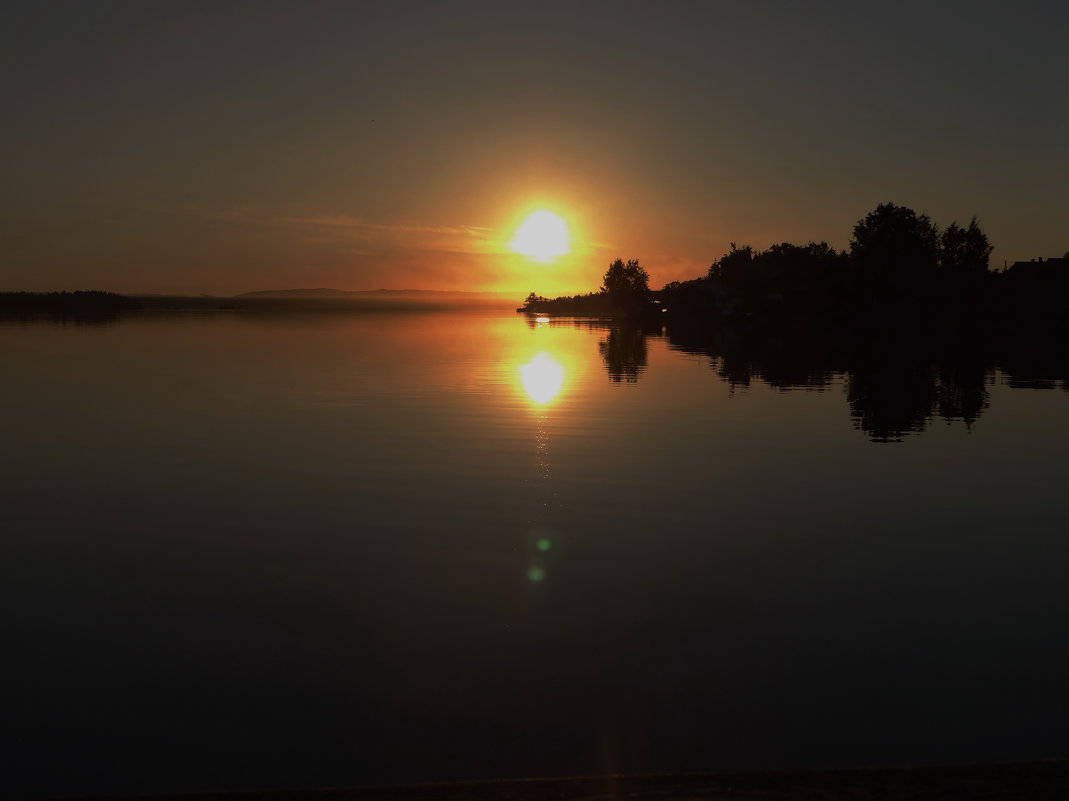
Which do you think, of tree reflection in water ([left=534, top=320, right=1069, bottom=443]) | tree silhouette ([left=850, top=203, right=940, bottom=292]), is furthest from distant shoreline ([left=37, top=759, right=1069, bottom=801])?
tree silhouette ([left=850, top=203, right=940, bottom=292])

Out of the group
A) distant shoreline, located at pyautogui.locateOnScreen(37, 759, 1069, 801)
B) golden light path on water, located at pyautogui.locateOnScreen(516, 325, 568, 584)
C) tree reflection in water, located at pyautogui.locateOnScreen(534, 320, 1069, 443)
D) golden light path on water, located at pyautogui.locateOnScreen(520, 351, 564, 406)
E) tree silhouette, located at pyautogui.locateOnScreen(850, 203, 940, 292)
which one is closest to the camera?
distant shoreline, located at pyautogui.locateOnScreen(37, 759, 1069, 801)

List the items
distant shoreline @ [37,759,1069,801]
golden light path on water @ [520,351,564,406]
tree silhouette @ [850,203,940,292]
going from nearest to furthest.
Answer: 1. distant shoreline @ [37,759,1069,801]
2. golden light path on water @ [520,351,564,406]
3. tree silhouette @ [850,203,940,292]

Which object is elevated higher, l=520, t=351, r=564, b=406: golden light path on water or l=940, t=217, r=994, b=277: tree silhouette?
l=940, t=217, r=994, b=277: tree silhouette

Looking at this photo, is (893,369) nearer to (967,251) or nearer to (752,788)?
(752,788)

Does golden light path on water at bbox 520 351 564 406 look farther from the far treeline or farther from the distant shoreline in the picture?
the far treeline

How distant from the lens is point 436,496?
20.3 metres

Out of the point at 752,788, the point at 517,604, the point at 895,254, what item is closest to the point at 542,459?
the point at 517,604

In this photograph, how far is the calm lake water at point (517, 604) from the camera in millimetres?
8641

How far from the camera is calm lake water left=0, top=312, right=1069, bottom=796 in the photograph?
8641 mm

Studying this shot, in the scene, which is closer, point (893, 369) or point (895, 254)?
point (893, 369)

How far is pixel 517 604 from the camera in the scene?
12.7 metres

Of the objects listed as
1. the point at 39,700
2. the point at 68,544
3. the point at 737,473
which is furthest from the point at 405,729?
the point at 737,473

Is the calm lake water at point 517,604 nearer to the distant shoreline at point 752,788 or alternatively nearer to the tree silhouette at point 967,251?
the distant shoreline at point 752,788

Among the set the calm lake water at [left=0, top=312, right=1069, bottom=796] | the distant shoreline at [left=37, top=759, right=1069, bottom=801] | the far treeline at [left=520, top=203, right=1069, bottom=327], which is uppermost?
the far treeline at [left=520, top=203, right=1069, bottom=327]
